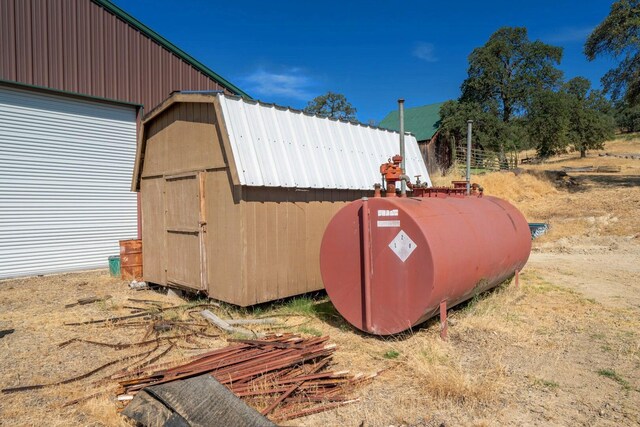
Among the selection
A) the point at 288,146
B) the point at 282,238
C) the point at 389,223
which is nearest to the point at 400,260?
the point at 389,223

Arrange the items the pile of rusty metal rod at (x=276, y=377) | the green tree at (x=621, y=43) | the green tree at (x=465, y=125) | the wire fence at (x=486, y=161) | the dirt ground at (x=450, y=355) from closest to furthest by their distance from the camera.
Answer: the dirt ground at (x=450, y=355), the pile of rusty metal rod at (x=276, y=377), the green tree at (x=621, y=43), the wire fence at (x=486, y=161), the green tree at (x=465, y=125)

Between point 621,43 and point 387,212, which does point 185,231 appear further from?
point 621,43

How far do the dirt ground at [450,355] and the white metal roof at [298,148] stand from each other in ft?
7.54

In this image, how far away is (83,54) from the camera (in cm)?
1229

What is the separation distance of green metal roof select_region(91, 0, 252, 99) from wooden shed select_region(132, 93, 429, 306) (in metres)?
5.64

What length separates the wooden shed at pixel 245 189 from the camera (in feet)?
23.1

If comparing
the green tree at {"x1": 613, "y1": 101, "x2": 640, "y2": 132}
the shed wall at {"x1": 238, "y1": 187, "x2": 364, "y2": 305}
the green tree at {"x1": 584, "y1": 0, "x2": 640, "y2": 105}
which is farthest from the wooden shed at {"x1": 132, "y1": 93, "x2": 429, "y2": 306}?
the green tree at {"x1": 613, "y1": 101, "x2": 640, "y2": 132}

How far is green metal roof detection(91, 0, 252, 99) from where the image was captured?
12.7 meters

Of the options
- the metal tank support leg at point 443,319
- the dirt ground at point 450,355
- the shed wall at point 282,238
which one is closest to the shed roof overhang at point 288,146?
the shed wall at point 282,238

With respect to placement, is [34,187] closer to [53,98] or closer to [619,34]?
[53,98]

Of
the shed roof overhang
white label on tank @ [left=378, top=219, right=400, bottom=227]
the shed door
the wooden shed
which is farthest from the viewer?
the shed door

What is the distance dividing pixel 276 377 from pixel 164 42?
41.8 ft

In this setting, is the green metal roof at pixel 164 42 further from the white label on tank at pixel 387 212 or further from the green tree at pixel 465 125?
the green tree at pixel 465 125

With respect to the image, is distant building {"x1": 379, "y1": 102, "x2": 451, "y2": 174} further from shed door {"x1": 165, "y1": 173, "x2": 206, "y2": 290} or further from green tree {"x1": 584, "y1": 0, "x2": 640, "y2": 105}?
shed door {"x1": 165, "y1": 173, "x2": 206, "y2": 290}
